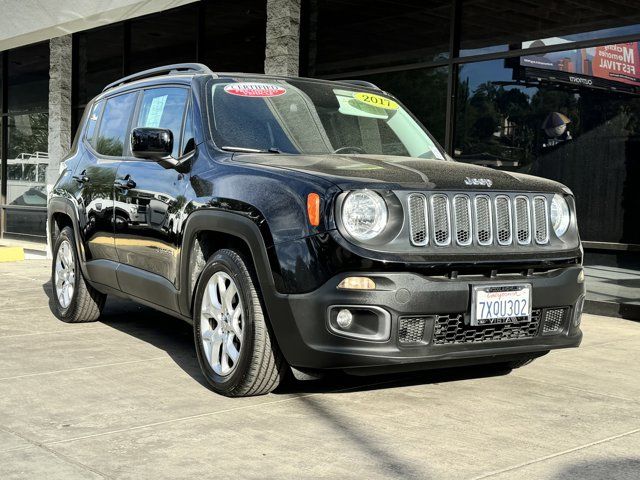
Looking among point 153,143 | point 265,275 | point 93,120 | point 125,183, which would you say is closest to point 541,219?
point 265,275

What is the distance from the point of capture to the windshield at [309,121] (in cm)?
530

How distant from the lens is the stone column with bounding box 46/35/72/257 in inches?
639

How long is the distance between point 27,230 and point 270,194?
46.1ft

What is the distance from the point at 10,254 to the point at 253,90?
8386 mm

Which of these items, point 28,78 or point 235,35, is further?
point 28,78

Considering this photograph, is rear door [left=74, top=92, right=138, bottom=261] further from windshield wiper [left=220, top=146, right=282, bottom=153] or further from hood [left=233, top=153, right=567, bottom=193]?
hood [left=233, top=153, right=567, bottom=193]

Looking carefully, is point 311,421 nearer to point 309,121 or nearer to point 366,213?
point 366,213

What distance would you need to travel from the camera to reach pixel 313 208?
4277mm

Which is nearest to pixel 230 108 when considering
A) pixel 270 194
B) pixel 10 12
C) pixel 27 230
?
pixel 270 194

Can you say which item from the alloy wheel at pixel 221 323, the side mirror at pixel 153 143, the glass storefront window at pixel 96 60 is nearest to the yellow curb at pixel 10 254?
the glass storefront window at pixel 96 60

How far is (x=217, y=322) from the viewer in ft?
15.9

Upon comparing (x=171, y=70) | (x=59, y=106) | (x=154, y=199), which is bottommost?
(x=154, y=199)

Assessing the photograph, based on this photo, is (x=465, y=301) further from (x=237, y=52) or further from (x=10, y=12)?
(x=10, y=12)

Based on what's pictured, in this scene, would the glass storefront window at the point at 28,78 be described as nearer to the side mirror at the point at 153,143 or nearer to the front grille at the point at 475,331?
the side mirror at the point at 153,143
